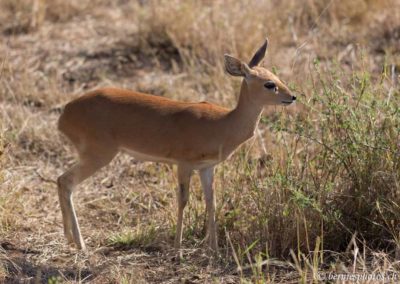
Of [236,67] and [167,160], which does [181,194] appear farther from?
[236,67]

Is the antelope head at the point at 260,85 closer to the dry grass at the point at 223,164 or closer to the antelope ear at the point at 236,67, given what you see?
the antelope ear at the point at 236,67

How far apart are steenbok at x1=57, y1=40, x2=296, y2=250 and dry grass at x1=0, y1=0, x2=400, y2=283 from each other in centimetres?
20

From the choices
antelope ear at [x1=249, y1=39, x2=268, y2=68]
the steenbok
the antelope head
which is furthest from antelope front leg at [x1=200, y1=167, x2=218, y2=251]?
antelope ear at [x1=249, y1=39, x2=268, y2=68]

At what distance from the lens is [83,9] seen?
10719mm

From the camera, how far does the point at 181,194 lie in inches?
237

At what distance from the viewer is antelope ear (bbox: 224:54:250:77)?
19.1 ft

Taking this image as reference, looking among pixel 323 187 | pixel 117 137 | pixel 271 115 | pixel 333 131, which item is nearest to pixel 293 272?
pixel 323 187

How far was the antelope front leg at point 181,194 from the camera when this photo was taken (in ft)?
19.6

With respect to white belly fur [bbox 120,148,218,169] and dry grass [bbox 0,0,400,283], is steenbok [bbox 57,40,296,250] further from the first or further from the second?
dry grass [bbox 0,0,400,283]

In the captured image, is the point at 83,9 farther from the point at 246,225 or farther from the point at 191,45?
the point at 246,225

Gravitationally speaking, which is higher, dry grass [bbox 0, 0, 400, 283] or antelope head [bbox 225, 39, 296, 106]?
antelope head [bbox 225, 39, 296, 106]

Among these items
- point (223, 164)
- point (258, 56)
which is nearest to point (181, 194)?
point (223, 164)

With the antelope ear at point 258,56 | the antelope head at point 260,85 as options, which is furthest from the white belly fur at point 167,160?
the antelope ear at point 258,56

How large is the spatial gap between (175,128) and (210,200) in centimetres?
56
